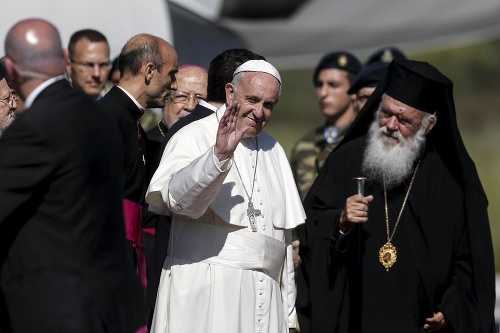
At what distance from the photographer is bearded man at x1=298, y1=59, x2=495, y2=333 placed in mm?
7250

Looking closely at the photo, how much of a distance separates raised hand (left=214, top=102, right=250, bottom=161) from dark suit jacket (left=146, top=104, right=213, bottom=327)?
3.99 feet

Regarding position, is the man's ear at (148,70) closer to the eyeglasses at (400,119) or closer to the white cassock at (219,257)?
the white cassock at (219,257)

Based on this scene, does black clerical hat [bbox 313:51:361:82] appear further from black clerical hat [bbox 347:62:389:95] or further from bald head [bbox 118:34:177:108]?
bald head [bbox 118:34:177:108]

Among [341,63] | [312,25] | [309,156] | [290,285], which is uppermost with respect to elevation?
[312,25]

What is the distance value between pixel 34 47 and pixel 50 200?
2.10 feet

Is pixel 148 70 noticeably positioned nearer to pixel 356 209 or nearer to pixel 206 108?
pixel 206 108

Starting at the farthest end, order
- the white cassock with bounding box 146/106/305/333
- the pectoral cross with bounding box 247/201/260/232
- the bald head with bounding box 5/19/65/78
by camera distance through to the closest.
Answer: the pectoral cross with bounding box 247/201/260/232 → the white cassock with bounding box 146/106/305/333 → the bald head with bounding box 5/19/65/78

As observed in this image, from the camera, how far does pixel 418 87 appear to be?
7.40 m

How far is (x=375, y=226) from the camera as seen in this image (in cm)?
740

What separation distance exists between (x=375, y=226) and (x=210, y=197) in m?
1.79

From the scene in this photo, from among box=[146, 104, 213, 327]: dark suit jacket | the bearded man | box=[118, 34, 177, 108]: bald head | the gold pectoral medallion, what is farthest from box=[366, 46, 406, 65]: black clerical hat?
box=[118, 34, 177, 108]: bald head

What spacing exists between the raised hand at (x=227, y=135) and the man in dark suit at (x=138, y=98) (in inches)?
35.4

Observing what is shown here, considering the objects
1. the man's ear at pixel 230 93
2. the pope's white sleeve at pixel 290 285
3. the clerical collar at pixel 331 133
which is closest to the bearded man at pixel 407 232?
the pope's white sleeve at pixel 290 285

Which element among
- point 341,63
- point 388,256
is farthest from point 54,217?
point 341,63
